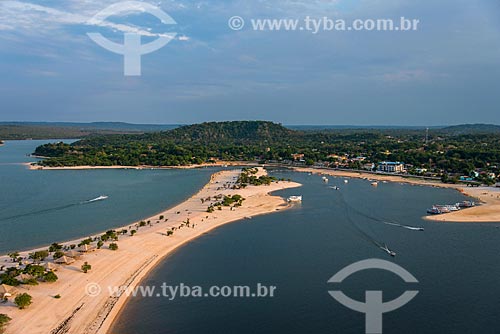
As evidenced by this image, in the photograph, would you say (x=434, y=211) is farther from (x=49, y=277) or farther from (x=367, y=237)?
(x=49, y=277)

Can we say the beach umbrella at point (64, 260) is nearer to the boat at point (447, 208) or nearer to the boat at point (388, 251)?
the boat at point (388, 251)

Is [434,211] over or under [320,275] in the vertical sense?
over

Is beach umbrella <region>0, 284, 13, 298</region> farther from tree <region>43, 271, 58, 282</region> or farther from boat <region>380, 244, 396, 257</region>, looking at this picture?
boat <region>380, 244, 396, 257</region>

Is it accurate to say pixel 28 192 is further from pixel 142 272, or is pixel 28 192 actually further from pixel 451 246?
pixel 451 246

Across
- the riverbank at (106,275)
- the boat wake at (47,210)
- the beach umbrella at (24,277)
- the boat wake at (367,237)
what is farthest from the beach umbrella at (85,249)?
the boat wake at (367,237)

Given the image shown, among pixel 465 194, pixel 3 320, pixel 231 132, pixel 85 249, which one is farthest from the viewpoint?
pixel 231 132

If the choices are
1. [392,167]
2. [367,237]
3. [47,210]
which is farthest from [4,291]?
[392,167]

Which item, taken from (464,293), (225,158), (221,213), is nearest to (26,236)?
(221,213)
